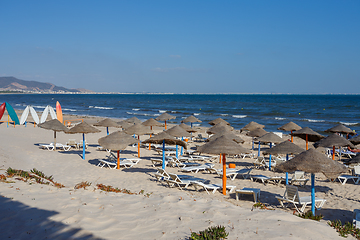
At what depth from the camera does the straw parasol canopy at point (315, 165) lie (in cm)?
617

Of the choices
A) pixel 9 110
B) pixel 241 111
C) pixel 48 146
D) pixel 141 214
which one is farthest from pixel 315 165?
pixel 241 111

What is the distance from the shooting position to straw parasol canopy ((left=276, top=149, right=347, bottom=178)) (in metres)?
6.17

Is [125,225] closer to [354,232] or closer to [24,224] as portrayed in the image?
[24,224]

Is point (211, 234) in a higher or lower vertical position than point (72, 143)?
higher

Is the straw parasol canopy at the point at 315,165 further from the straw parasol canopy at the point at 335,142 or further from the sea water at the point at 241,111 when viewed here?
the sea water at the point at 241,111

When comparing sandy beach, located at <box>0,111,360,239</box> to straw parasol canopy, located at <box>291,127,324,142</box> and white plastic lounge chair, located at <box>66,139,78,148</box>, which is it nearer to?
straw parasol canopy, located at <box>291,127,324,142</box>

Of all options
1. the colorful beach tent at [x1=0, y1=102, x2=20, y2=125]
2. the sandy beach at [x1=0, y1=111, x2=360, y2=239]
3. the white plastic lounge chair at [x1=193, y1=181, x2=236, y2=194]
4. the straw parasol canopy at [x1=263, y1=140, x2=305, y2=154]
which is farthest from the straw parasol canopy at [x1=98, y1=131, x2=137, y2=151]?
the colorful beach tent at [x1=0, y1=102, x2=20, y2=125]

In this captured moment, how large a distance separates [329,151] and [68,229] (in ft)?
52.1

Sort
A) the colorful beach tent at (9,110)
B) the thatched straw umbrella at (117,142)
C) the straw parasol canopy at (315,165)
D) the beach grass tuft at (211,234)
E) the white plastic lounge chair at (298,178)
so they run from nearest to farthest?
1. the beach grass tuft at (211,234)
2. the straw parasol canopy at (315,165)
3. the white plastic lounge chair at (298,178)
4. the thatched straw umbrella at (117,142)
5. the colorful beach tent at (9,110)

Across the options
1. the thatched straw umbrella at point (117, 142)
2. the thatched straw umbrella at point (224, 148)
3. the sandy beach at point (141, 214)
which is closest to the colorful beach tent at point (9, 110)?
the thatched straw umbrella at point (117, 142)

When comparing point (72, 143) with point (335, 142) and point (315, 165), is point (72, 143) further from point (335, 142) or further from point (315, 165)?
point (335, 142)

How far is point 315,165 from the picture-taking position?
626 centimetres

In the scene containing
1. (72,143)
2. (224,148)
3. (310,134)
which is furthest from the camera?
(72,143)

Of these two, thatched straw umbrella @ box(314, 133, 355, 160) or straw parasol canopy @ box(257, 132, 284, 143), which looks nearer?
thatched straw umbrella @ box(314, 133, 355, 160)
